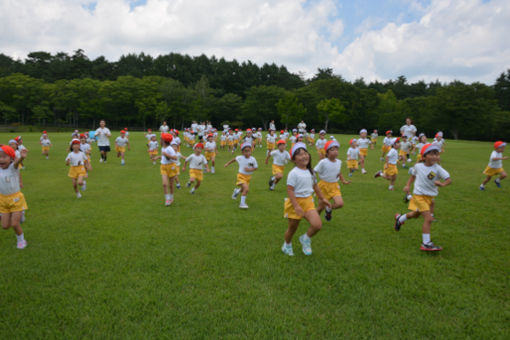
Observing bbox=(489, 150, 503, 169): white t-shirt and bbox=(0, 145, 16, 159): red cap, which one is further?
bbox=(489, 150, 503, 169): white t-shirt

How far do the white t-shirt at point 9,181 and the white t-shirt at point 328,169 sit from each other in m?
6.31

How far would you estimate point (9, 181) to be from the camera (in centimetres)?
528

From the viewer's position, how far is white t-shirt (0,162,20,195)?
17.1 ft

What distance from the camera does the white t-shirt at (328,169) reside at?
22.3 ft

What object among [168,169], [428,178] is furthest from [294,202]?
[168,169]

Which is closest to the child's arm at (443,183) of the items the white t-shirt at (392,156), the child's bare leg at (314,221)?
the child's bare leg at (314,221)

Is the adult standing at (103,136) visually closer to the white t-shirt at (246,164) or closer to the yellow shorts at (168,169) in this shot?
the yellow shorts at (168,169)

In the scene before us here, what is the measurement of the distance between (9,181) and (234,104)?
6411 centimetres

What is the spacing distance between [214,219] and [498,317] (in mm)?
5664

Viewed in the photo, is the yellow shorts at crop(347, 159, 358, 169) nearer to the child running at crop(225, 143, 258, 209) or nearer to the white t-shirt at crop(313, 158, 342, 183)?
the child running at crop(225, 143, 258, 209)

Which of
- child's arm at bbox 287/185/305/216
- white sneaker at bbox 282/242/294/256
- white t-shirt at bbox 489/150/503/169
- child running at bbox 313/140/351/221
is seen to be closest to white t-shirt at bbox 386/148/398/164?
white t-shirt at bbox 489/150/503/169

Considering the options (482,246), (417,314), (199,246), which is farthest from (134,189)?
(482,246)

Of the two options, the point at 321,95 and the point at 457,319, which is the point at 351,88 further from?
the point at 457,319

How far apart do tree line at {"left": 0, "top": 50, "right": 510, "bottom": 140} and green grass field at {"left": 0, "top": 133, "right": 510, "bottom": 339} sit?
185 feet
